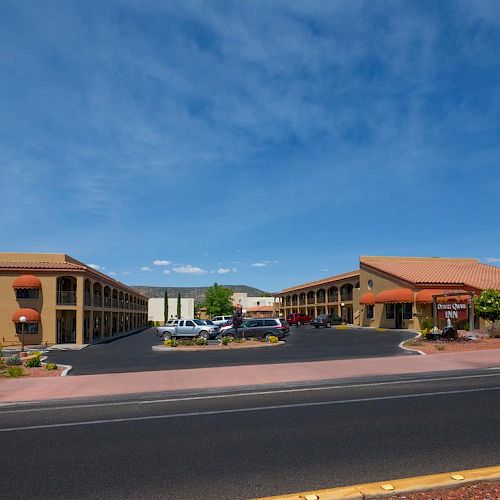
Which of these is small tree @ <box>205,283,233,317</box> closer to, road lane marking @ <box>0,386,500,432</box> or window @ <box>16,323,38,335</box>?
window @ <box>16,323,38,335</box>

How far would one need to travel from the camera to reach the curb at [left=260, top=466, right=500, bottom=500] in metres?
4.95

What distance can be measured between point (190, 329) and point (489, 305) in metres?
21.6

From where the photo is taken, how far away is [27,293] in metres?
36.6

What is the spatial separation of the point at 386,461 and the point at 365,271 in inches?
1892

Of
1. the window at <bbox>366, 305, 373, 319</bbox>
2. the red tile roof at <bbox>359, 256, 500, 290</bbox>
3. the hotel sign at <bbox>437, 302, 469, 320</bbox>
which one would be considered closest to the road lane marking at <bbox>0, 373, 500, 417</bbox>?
the hotel sign at <bbox>437, 302, 469, 320</bbox>

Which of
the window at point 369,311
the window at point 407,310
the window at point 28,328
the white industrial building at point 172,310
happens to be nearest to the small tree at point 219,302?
the white industrial building at point 172,310

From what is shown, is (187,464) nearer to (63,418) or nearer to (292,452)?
(292,452)

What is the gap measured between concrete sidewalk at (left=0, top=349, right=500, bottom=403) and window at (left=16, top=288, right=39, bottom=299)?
2223 cm

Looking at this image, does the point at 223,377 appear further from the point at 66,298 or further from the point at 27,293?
the point at 27,293

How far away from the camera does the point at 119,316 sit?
5828 centimetres

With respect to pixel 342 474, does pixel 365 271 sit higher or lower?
higher

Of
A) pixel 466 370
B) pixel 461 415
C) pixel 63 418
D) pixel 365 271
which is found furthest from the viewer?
pixel 365 271

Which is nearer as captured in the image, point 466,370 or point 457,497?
point 457,497

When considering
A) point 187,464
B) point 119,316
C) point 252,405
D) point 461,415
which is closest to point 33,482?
point 187,464
